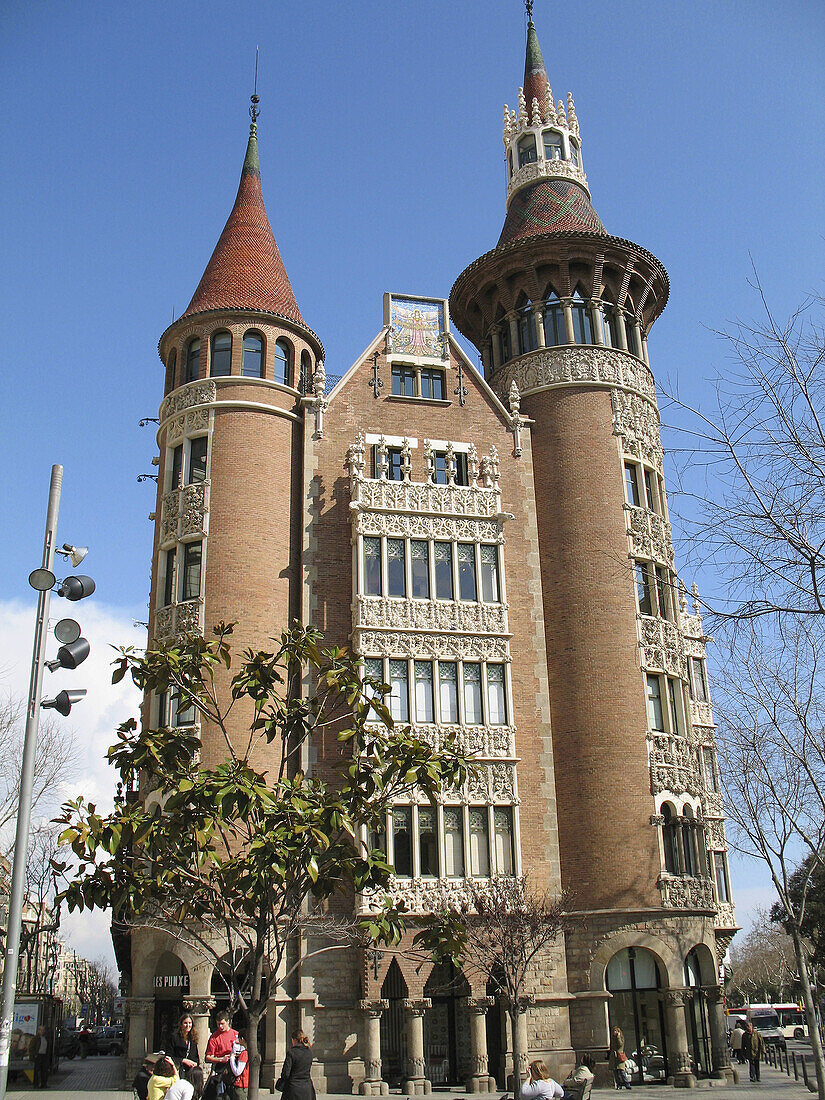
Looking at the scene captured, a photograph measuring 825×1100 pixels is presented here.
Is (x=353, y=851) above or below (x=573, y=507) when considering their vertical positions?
below

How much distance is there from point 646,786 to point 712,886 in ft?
13.0

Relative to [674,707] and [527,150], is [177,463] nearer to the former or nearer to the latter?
[674,707]

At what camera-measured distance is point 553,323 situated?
3766 cm

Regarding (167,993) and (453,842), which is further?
(453,842)

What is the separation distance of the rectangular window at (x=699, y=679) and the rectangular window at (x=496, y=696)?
63.2ft

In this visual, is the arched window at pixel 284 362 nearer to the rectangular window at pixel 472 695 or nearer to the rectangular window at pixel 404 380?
the rectangular window at pixel 404 380

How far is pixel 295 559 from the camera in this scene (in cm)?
3338

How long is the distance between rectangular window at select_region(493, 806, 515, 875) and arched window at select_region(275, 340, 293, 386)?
1583cm

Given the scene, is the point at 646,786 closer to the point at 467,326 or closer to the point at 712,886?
the point at 712,886

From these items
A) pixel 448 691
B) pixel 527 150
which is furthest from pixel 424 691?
pixel 527 150

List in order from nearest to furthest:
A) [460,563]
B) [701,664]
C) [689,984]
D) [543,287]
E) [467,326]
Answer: [689,984] → [460,563] → [543,287] → [467,326] → [701,664]

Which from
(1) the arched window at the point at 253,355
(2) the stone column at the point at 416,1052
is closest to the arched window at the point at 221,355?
(1) the arched window at the point at 253,355

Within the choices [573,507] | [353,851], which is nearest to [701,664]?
[573,507]

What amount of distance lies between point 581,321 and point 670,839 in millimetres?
18149
